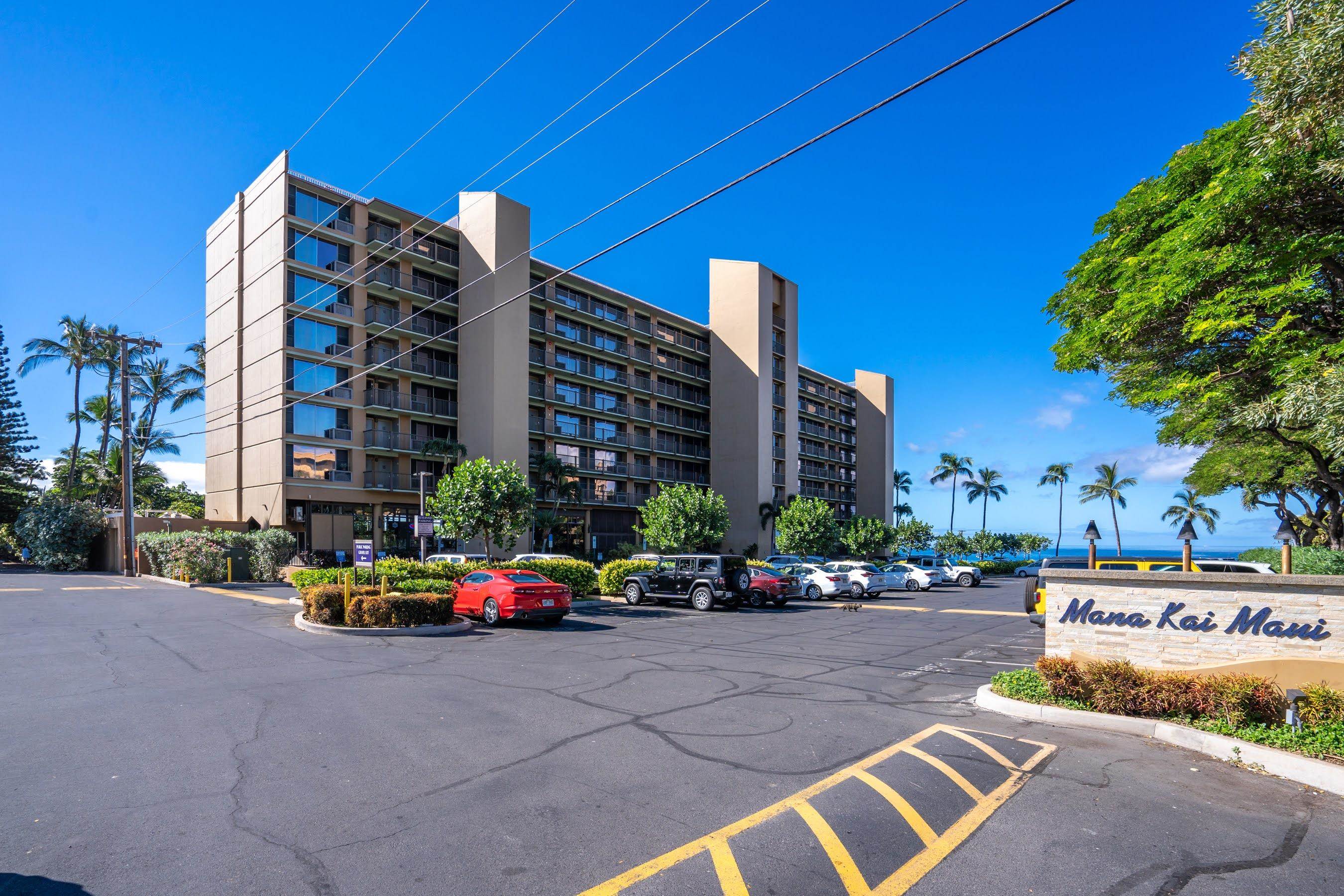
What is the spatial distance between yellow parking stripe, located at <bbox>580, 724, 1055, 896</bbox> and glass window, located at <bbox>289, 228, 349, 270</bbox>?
42.3m

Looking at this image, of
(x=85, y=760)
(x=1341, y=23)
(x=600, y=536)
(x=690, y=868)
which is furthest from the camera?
(x=600, y=536)

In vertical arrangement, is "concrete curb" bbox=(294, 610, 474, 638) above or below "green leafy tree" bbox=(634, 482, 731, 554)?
below

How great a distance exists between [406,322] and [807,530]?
2812 centimetres

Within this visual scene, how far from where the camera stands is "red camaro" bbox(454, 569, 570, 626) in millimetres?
16953

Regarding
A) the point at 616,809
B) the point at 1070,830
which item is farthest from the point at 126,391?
the point at 1070,830

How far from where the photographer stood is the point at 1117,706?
8.21 metres

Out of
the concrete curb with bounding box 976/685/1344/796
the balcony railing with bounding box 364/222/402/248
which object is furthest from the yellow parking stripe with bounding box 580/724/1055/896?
the balcony railing with bounding box 364/222/402/248

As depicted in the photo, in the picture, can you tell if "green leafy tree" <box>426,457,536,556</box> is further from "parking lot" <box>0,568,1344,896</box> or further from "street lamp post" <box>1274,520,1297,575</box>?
"street lamp post" <box>1274,520,1297,575</box>

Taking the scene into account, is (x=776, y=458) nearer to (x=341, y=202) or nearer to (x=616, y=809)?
(x=341, y=202)

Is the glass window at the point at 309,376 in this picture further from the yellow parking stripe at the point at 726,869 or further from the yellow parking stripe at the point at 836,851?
the yellow parking stripe at the point at 726,869

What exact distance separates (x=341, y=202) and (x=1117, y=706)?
45517mm

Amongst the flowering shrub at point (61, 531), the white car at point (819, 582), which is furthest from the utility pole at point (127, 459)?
the white car at point (819, 582)

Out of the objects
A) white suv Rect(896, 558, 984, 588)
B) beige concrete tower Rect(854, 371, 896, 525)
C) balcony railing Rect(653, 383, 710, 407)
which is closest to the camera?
white suv Rect(896, 558, 984, 588)

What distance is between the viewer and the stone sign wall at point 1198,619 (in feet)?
26.9
